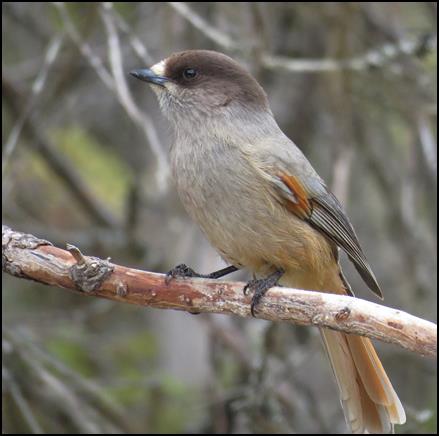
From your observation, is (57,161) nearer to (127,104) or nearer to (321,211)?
(127,104)

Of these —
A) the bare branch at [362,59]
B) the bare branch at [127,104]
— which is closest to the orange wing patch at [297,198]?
the bare branch at [127,104]

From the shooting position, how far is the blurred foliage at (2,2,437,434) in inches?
228

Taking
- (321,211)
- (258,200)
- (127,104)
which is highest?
(127,104)

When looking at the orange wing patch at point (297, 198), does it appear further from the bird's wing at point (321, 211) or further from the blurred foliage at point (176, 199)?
the blurred foliage at point (176, 199)

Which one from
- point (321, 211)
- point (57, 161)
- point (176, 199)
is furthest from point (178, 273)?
point (57, 161)

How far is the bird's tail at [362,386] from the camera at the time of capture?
4949 millimetres

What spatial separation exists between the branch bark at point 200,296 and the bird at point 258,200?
23 centimetres

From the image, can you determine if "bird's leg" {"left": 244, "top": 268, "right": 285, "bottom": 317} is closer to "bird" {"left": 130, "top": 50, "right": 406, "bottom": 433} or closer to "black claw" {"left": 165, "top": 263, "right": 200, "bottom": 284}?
"bird" {"left": 130, "top": 50, "right": 406, "bottom": 433}

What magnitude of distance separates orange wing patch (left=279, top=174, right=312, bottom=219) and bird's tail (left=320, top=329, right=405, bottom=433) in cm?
76

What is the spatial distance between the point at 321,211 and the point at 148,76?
1.19 metres

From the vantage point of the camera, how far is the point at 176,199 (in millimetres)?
6875

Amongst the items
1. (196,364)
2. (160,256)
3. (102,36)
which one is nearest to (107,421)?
(160,256)

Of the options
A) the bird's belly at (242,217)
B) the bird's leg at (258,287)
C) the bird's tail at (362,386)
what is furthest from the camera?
the bird's tail at (362,386)

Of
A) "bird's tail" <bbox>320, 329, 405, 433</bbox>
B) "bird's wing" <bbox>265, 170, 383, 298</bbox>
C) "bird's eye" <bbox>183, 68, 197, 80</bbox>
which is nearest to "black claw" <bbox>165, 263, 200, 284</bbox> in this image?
"bird's wing" <bbox>265, 170, 383, 298</bbox>
